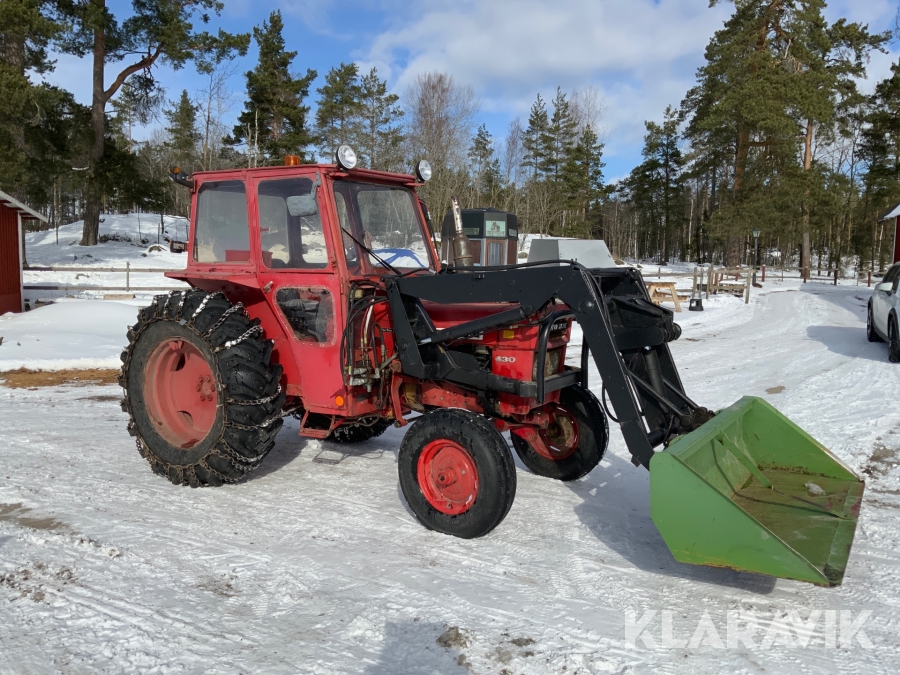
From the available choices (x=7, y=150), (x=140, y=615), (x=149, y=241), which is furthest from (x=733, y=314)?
(x=149, y=241)

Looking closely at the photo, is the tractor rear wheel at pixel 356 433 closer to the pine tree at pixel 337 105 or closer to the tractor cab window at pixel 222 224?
the tractor cab window at pixel 222 224

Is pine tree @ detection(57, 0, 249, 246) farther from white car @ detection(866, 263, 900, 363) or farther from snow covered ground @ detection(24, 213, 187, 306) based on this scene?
white car @ detection(866, 263, 900, 363)

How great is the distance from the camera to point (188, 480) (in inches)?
187

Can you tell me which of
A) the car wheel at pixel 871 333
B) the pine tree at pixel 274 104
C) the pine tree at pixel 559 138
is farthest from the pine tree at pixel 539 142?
the car wheel at pixel 871 333

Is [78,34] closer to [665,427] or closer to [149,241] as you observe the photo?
[149,241]

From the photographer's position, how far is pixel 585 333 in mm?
3768

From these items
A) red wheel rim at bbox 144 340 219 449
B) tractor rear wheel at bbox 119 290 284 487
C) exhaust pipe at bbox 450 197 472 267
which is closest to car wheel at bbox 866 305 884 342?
exhaust pipe at bbox 450 197 472 267

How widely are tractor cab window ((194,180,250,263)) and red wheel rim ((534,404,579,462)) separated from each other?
2.60 m

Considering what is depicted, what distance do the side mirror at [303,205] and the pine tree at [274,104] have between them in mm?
30590

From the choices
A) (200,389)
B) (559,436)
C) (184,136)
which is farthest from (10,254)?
(184,136)

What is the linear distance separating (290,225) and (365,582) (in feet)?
8.17

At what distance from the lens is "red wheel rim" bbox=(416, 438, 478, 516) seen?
400cm

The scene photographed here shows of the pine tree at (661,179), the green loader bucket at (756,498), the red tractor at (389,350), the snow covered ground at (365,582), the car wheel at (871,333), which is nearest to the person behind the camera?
the snow covered ground at (365,582)

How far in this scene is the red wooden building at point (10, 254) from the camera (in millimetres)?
17016
